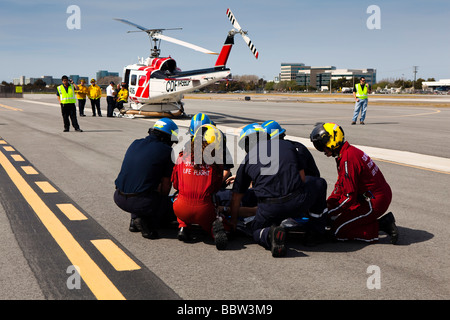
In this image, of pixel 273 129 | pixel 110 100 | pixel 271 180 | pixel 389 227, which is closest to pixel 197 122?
pixel 273 129

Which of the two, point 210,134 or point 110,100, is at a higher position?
point 110,100

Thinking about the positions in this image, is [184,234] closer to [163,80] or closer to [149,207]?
[149,207]

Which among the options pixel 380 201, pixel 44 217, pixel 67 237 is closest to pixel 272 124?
pixel 380 201

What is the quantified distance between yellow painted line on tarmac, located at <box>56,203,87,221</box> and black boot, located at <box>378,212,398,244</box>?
12.7ft

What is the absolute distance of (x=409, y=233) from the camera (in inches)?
224

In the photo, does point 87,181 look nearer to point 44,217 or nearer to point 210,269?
point 44,217

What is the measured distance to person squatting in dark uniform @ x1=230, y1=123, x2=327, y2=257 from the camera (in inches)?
198

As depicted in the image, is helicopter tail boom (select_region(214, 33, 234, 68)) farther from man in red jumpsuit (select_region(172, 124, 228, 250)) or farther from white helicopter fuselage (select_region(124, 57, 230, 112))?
man in red jumpsuit (select_region(172, 124, 228, 250))

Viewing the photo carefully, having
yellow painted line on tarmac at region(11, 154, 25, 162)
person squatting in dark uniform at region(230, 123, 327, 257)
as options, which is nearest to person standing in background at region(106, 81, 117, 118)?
yellow painted line on tarmac at region(11, 154, 25, 162)

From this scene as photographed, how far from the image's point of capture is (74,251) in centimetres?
489

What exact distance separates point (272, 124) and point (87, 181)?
15.0ft

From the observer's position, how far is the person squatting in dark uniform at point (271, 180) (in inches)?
198

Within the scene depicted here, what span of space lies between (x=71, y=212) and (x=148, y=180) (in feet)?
5.64

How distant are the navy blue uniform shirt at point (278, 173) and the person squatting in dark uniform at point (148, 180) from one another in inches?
40.5
